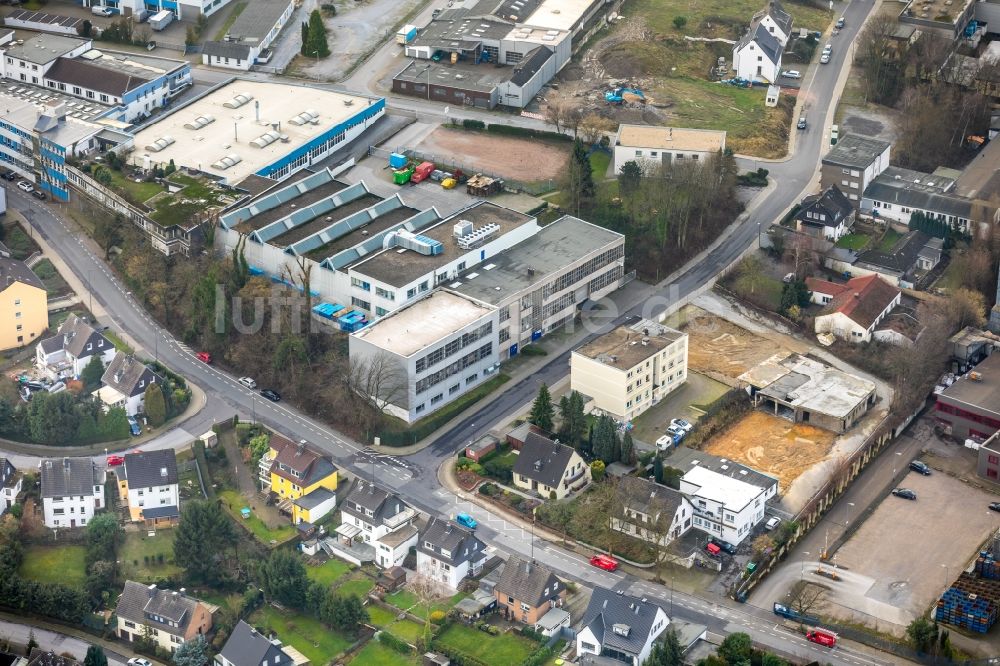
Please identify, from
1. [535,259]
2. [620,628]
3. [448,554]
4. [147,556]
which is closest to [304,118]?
[535,259]

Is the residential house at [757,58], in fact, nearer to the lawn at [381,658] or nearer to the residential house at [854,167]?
the residential house at [854,167]

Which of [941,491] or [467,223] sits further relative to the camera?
[467,223]

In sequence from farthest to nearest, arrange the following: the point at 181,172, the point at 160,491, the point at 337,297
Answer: the point at 181,172 → the point at 337,297 → the point at 160,491

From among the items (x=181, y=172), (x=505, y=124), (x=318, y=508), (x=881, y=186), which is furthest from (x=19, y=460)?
(x=881, y=186)

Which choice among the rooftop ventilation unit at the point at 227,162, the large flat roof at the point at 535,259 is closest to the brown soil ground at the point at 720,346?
the large flat roof at the point at 535,259

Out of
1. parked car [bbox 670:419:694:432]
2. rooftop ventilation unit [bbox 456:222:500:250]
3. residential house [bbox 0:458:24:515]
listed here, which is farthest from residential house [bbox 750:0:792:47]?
residential house [bbox 0:458:24:515]

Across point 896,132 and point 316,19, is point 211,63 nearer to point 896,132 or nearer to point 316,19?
point 316,19

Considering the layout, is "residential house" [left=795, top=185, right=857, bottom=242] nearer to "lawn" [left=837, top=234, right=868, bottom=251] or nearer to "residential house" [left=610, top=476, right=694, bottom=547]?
"lawn" [left=837, top=234, right=868, bottom=251]
